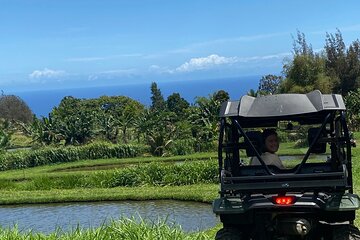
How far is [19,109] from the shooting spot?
7000cm

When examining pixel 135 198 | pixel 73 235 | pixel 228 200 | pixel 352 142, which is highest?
pixel 352 142

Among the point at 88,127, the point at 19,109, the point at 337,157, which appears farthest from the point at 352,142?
the point at 19,109

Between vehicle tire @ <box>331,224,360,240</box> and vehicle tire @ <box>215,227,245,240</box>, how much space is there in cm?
96

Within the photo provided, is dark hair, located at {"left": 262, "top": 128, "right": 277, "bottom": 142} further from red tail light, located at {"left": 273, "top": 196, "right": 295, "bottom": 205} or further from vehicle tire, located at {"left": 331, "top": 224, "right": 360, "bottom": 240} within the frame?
vehicle tire, located at {"left": 331, "top": 224, "right": 360, "bottom": 240}

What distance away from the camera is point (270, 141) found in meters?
6.73

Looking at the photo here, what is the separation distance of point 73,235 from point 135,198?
975cm

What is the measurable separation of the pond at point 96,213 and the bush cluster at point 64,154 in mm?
15404

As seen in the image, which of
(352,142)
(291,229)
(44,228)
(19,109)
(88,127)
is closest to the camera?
(291,229)

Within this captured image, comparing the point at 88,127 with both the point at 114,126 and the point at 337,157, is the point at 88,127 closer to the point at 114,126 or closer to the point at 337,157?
the point at 114,126

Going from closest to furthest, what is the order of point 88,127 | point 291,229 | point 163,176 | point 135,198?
point 291,229 → point 135,198 → point 163,176 → point 88,127

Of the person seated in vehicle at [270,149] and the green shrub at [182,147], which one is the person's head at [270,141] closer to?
the person seated in vehicle at [270,149]

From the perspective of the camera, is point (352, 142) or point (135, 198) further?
point (135, 198)

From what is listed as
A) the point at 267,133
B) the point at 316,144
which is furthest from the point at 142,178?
the point at 316,144

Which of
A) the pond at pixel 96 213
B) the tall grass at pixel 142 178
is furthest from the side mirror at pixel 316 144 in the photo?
the tall grass at pixel 142 178
